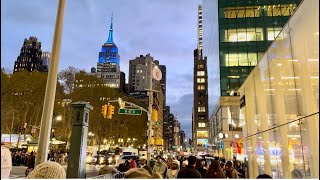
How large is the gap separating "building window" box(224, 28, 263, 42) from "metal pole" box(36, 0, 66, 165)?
48.8m

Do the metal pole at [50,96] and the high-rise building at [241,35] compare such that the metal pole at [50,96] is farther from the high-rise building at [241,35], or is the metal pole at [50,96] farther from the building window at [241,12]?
the building window at [241,12]

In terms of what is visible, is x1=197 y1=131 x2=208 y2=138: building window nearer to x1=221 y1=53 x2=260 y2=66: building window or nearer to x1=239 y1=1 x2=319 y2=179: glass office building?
x1=221 y1=53 x2=260 y2=66: building window

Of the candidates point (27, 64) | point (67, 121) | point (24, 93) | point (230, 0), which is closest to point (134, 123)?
point (67, 121)

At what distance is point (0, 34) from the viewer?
2904 mm

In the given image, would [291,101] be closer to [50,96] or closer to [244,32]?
[50,96]

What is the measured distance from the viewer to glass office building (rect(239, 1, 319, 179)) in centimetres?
1002

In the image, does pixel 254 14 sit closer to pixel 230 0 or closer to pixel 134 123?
pixel 230 0

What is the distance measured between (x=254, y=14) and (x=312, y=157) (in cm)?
5044

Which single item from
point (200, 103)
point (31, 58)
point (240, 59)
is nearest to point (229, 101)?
point (240, 59)

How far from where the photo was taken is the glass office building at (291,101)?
10016mm

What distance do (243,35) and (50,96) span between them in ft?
168

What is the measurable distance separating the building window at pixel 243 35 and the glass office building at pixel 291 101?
37.7 m

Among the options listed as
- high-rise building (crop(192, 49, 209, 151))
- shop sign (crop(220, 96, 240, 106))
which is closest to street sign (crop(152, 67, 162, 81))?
shop sign (crop(220, 96, 240, 106))

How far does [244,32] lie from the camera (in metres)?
55.7
